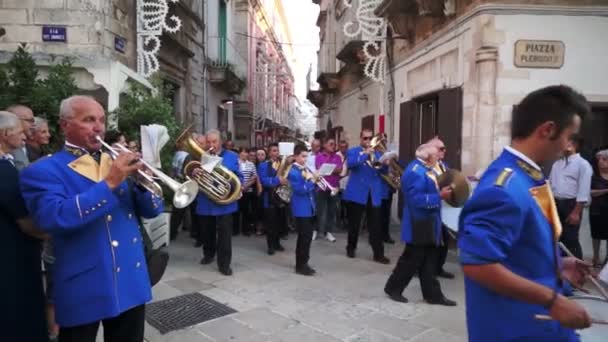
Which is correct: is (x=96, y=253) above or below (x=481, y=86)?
below

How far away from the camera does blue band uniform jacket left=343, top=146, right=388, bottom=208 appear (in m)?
6.85

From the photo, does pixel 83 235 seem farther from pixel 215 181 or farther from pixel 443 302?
pixel 443 302

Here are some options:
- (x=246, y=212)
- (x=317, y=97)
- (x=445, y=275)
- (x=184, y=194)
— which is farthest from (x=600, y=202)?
(x=317, y=97)

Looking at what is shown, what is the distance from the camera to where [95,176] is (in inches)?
93.2

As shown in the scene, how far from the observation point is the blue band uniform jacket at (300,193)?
20.3 ft

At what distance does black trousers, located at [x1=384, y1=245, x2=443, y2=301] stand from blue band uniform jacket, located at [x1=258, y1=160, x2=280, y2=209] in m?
Answer: 2.83

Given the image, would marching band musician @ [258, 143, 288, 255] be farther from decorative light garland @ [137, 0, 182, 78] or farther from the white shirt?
the white shirt

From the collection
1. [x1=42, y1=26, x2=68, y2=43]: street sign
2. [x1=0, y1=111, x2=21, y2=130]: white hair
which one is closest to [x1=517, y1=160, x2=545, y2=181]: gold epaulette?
[x1=0, y1=111, x2=21, y2=130]: white hair

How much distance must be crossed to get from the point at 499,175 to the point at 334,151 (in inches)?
291

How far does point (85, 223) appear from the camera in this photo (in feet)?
7.02

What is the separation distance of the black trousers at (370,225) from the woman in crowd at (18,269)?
486cm

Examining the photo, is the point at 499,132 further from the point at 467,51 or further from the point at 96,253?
the point at 96,253

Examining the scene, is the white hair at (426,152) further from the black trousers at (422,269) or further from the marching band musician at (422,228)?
the black trousers at (422,269)

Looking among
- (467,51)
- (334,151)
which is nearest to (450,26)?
(467,51)
